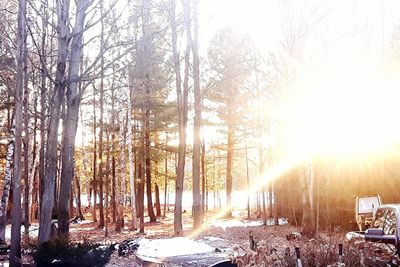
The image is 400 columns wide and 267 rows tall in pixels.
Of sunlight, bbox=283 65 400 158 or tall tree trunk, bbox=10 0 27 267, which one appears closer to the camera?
tall tree trunk, bbox=10 0 27 267

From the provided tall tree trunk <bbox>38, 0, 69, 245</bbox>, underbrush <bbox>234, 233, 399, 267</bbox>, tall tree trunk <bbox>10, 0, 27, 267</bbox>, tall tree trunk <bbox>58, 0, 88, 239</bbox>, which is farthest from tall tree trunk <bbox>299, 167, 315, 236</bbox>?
tall tree trunk <bbox>10, 0, 27, 267</bbox>

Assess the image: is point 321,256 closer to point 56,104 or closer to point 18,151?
point 56,104

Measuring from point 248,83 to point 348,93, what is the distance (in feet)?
48.9

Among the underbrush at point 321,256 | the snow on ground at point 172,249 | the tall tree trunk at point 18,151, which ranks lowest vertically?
the snow on ground at point 172,249

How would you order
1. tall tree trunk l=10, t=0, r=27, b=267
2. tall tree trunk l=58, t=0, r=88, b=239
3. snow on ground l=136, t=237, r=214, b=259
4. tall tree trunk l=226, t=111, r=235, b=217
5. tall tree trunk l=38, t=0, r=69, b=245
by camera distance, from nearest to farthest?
1. snow on ground l=136, t=237, r=214, b=259
2. tall tree trunk l=38, t=0, r=69, b=245
3. tall tree trunk l=58, t=0, r=88, b=239
4. tall tree trunk l=10, t=0, r=27, b=267
5. tall tree trunk l=226, t=111, r=235, b=217

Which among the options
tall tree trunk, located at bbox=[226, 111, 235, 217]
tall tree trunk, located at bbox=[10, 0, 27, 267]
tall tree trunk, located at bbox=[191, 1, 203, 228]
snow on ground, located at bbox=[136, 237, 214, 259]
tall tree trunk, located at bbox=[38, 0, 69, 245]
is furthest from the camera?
tall tree trunk, located at bbox=[226, 111, 235, 217]

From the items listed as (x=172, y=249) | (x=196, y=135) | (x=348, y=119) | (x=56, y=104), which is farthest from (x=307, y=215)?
(x=56, y=104)

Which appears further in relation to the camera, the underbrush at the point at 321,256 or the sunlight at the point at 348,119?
the sunlight at the point at 348,119

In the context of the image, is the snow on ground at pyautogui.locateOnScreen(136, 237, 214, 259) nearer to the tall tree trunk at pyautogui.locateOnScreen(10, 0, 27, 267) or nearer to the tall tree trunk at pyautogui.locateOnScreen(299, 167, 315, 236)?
the tall tree trunk at pyautogui.locateOnScreen(10, 0, 27, 267)

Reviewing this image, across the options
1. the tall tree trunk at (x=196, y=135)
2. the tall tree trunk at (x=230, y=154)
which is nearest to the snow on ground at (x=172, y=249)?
the tall tree trunk at (x=196, y=135)

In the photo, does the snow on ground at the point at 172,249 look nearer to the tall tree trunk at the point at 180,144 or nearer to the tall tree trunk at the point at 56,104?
the tall tree trunk at the point at 56,104

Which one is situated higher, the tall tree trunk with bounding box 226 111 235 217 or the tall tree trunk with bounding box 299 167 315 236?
the tall tree trunk with bounding box 226 111 235 217

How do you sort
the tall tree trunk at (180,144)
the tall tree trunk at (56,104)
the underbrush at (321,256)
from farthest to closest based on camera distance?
1. the tall tree trunk at (180,144)
2. the tall tree trunk at (56,104)
3. the underbrush at (321,256)

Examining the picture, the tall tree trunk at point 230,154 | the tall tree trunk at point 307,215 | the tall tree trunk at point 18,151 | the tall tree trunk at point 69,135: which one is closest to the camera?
the tall tree trunk at point 69,135
